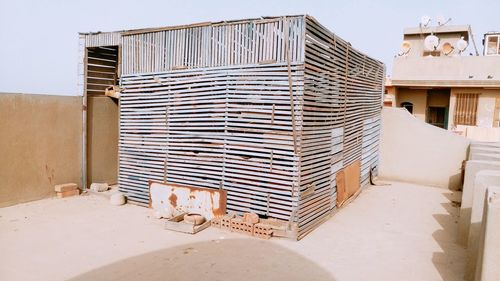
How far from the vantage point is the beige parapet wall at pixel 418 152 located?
13.7m

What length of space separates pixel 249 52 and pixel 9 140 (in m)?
6.67

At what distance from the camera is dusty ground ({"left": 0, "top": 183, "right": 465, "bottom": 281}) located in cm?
619

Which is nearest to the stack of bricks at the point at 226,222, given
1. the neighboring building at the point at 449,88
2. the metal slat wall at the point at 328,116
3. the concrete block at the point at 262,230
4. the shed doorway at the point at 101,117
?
A: the concrete block at the point at 262,230

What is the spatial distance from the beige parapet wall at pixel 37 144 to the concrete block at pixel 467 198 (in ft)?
34.2

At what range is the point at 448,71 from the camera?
760 inches

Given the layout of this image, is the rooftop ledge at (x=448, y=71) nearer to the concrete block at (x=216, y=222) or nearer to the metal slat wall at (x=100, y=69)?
the metal slat wall at (x=100, y=69)

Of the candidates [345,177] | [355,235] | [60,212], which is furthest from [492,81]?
[60,212]

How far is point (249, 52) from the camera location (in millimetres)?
8211

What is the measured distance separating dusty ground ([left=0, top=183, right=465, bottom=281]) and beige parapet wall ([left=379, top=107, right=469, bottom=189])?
14.4ft

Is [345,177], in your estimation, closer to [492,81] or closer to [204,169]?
[204,169]

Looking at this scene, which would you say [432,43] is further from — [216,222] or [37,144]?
[37,144]

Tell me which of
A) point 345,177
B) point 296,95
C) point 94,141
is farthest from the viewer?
point 94,141

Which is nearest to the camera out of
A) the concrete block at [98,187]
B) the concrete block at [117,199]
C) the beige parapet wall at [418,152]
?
the concrete block at [117,199]

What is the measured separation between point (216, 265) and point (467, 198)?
5.60 m
